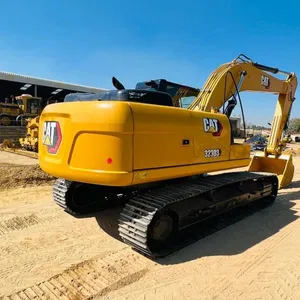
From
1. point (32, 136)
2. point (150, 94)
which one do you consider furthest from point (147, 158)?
point (32, 136)

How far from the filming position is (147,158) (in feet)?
11.8

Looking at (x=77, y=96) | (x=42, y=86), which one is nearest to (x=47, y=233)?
(x=77, y=96)

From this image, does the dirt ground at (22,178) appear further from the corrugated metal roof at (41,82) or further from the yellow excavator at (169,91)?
the corrugated metal roof at (41,82)

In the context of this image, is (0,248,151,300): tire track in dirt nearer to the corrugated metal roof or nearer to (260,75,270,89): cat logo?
(260,75,270,89): cat logo

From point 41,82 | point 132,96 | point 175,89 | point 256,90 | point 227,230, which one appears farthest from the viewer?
point 41,82

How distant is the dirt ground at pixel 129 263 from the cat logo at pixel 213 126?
1.59 m

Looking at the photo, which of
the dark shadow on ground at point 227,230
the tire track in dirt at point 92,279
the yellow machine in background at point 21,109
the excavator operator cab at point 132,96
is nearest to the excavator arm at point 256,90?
the excavator operator cab at point 132,96

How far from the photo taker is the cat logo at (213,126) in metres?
4.41

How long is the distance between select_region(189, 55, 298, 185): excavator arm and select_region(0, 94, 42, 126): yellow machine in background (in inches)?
826

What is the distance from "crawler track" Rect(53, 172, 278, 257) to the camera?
11.9 ft

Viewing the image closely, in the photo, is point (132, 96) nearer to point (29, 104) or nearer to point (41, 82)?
point (29, 104)

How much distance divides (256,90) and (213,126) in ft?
9.64

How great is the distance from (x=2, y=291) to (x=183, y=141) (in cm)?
272

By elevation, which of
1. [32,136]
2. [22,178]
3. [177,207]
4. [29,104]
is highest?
[29,104]
